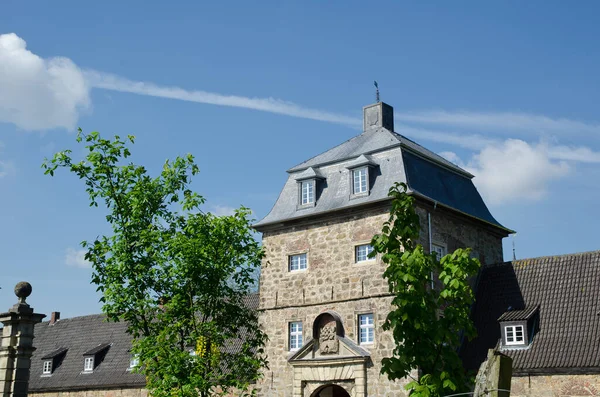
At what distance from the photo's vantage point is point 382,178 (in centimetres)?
2534

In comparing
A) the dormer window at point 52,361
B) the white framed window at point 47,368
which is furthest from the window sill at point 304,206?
the white framed window at point 47,368

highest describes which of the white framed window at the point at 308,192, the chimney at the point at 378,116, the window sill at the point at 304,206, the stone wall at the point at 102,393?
the chimney at the point at 378,116

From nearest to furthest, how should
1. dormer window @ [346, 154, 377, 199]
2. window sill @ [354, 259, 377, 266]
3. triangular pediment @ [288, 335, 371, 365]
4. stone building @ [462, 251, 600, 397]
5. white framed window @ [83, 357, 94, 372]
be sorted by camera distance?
1. stone building @ [462, 251, 600, 397]
2. triangular pediment @ [288, 335, 371, 365]
3. window sill @ [354, 259, 377, 266]
4. dormer window @ [346, 154, 377, 199]
5. white framed window @ [83, 357, 94, 372]

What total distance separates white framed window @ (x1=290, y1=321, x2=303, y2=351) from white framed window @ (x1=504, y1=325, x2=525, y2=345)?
669 centimetres

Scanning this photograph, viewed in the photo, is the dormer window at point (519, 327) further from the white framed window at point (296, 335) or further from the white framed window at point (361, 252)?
the white framed window at point (296, 335)

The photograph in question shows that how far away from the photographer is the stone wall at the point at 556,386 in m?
21.0

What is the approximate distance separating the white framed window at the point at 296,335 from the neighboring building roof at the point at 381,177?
3.63 metres

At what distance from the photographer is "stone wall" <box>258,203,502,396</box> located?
943 inches

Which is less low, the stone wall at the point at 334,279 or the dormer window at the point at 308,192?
the dormer window at the point at 308,192

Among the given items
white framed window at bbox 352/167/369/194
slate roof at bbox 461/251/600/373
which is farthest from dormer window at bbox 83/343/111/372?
slate roof at bbox 461/251/600/373

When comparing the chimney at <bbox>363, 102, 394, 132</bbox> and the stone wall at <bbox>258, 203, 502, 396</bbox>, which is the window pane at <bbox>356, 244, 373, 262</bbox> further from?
the chimney at <bbox>363, 102, 394, 132</bbox>

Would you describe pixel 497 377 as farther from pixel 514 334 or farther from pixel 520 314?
pixel 520 314

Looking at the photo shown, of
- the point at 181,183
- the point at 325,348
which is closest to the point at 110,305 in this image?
the point at 181,183

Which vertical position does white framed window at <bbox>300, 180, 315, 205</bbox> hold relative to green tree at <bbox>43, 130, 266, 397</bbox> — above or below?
above
